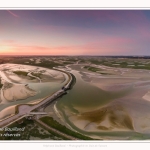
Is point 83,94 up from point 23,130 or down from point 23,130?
up

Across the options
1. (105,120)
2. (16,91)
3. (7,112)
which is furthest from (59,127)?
(16,91)

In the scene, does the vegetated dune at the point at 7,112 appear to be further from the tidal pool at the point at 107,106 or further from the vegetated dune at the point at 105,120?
the vegetated dune at the point at 105,120

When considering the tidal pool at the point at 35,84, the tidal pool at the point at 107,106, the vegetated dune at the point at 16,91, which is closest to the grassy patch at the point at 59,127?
the tidal pool at the point at 107,106

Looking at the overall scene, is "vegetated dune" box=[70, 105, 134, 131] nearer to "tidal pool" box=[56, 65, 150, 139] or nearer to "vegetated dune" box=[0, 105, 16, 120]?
"tidal pool" box=[56, 65, 150, 139]

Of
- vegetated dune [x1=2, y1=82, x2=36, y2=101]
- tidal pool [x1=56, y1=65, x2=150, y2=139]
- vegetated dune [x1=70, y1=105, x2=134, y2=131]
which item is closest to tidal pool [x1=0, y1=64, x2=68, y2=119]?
vegetated dune [x1=2, y1=82, x2=36, y2=101]
